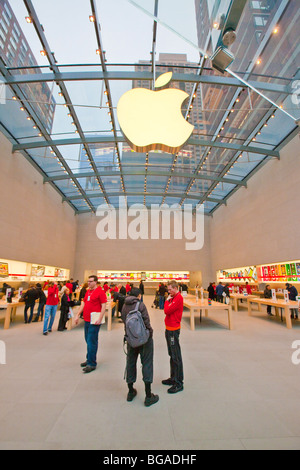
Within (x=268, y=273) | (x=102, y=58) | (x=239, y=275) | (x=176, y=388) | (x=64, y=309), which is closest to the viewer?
(x=176, y=388)

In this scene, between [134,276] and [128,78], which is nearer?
[128,78]

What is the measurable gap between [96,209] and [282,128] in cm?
1581

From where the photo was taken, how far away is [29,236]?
39.2 feet

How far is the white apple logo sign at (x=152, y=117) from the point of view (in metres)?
3.86

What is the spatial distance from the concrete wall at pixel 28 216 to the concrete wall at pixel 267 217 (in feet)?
45.9

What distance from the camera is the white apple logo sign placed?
3.86m

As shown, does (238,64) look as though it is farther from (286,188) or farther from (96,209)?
(96,209)

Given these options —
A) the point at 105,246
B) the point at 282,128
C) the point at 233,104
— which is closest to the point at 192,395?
the point at 233,104

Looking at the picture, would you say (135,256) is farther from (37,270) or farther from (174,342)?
(174,342)

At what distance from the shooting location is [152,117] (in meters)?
3.90

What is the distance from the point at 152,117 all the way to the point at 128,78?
18.4 feet

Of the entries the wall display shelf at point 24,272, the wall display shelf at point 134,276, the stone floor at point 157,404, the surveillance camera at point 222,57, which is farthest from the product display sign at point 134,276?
the surveillance camera at point 222,57

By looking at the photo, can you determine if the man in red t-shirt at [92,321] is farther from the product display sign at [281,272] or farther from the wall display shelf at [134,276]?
the wall display shelf at [134,276]

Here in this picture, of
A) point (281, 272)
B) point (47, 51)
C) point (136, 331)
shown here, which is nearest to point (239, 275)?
point (281, 272)
